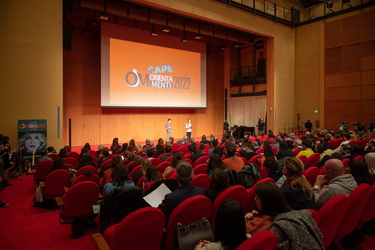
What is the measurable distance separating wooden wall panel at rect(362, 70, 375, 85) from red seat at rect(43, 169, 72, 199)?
15.6m

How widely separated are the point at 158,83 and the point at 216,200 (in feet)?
39.3

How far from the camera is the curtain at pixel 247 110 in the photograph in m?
17.3

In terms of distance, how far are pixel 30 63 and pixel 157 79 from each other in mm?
6480

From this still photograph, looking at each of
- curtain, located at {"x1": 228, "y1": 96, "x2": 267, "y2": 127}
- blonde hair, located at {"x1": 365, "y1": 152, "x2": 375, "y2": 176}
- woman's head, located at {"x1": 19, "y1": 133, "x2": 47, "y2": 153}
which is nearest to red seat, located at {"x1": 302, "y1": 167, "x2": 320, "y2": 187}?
blonde hair, located at {"x1": 365, "y1": 152, "x2": 375, "y2": 176}

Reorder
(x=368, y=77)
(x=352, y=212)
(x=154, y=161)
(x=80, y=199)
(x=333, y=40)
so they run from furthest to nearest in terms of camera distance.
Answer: (x=333, y=40), (x=368, y=77), (x=154, y=161), (x=80, y=199), (x=352, y=212)

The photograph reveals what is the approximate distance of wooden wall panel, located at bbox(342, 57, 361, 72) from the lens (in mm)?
14578

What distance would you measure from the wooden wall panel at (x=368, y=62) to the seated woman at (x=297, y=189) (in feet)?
48.9

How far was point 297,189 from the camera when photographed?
2.35m

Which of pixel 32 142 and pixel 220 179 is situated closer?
pixel 220 179

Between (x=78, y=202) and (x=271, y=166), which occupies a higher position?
(x=271, y=166)

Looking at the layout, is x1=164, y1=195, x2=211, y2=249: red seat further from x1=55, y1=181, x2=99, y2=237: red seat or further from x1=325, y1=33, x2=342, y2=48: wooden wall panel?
x1=325, y1=33, x2=342, y2=48: wooden wall panel

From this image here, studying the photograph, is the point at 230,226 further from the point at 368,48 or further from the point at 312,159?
the point at 368,48

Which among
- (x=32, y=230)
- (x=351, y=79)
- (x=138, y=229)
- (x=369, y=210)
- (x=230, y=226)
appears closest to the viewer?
(x=230, y=226)

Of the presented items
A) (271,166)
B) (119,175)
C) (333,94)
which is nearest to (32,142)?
(119,175)
